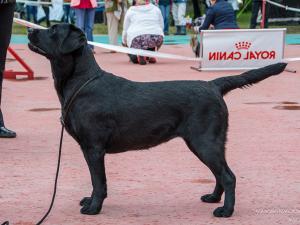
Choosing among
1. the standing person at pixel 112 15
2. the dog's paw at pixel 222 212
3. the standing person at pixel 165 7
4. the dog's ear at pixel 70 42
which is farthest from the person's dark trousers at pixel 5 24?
the standing person at pixel 165 7

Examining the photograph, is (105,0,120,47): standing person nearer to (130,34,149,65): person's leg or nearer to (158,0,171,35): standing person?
(130,34,149,65): person's leg

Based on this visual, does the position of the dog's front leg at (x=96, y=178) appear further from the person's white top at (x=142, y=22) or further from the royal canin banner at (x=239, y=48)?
the person's white top at (x=142, y=22)

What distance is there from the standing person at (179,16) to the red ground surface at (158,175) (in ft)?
46.1

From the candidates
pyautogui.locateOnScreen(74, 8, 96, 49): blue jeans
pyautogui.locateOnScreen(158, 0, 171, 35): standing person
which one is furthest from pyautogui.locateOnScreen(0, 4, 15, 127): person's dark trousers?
pyautogui.locateOnScreen(158, 0, 171, 35): standing person

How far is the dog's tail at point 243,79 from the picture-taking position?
209 inches

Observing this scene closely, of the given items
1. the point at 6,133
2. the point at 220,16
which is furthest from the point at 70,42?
the point at 220,16

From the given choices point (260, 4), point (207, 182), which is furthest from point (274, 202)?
point (260, 4)

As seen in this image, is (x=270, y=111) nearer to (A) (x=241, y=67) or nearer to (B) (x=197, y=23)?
(A) (x=241, y=67)

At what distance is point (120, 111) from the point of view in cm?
514

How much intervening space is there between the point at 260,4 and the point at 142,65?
9609mm

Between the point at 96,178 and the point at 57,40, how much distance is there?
0.96 meters

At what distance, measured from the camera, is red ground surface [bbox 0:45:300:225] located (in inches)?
206

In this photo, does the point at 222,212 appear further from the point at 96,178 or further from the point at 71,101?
the point at 71,101

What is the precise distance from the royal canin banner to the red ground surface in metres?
3.85
